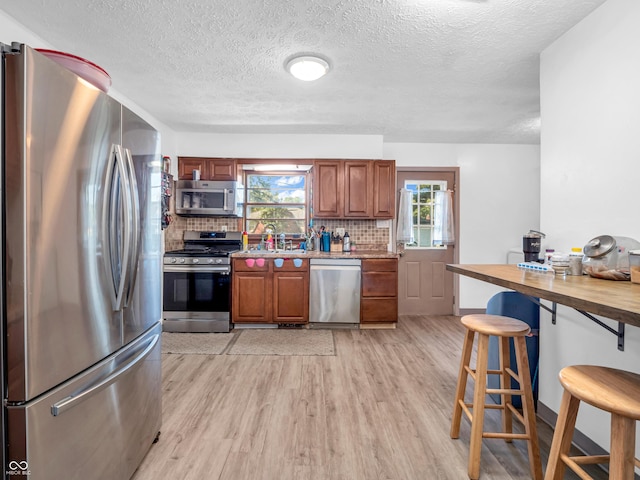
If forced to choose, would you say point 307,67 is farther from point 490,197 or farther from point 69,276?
point 490,197

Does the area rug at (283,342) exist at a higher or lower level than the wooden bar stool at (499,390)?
lower

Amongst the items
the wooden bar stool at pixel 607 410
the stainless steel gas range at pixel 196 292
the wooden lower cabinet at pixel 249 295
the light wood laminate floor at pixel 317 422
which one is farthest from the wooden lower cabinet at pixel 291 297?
the wooden bar stool at pixel 607 410

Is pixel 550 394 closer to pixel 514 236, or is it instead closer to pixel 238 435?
pixel 238 435

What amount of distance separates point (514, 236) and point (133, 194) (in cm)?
488

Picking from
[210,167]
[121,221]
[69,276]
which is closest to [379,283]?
[210,167]

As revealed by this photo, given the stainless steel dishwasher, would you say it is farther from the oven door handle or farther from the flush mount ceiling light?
the flush mount ceiling light

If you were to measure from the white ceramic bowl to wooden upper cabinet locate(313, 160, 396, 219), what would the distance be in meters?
2.90

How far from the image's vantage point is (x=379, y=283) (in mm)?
3822

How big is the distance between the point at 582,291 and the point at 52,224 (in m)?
1.84

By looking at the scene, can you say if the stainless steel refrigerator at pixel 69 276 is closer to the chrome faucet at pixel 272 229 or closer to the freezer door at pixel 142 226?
the freezer door at pixel 142 226

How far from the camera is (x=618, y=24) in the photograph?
163cm

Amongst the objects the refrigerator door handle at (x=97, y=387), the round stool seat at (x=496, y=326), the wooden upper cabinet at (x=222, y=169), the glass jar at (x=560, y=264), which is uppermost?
the wooden upper cabinet at (x=222, y=169)

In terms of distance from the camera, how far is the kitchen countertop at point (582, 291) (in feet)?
2.99

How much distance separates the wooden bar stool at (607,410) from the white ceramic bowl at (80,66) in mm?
2118
